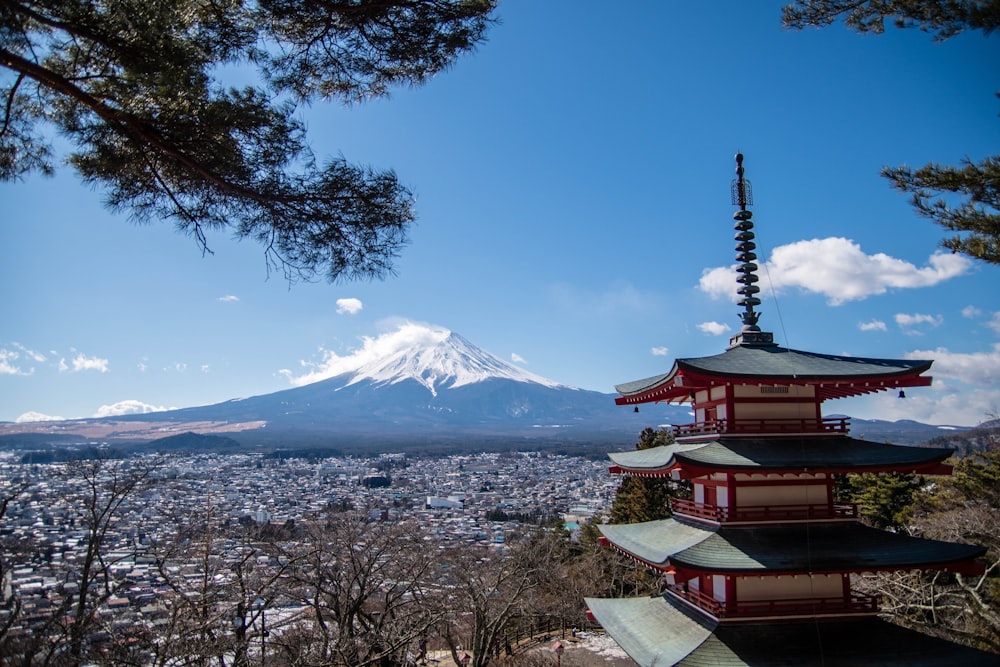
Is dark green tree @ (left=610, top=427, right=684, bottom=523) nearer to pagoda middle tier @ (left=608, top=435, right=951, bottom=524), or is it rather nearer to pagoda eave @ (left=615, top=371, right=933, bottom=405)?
pagoda eave @ (left=615, top=371, right=933, bottom=405)

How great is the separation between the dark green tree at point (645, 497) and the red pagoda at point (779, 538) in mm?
13422

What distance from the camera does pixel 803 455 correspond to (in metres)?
7.84

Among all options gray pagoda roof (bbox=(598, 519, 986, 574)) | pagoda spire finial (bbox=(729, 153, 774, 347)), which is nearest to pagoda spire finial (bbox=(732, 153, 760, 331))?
pagoda spire finial (bbox=(729, 153, 774, 347))

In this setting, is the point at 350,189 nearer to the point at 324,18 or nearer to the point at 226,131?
the point at 226,131

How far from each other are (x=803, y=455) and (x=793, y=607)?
1891 mm

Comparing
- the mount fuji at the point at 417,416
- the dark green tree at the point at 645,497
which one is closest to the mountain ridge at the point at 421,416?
the mount fuji at the point at 417,416

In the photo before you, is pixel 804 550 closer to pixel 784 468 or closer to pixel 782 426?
pixel 784 468

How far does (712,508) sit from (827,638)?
1.95 meters

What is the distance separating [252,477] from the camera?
5144 cm

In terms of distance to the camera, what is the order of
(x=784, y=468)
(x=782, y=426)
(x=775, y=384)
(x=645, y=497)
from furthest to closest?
(x=645, y=497) < (x=782, y=426) < (x=775, y=384) < (x=784, y=468)

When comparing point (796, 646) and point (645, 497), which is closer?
point (796, 646)

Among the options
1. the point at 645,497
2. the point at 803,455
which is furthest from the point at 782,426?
the point at 645,497

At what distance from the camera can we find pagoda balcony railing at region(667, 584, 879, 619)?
24.9ft

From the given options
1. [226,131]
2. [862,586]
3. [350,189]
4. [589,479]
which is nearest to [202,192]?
[226,131]
